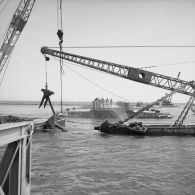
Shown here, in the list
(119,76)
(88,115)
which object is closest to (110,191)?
(119,76)

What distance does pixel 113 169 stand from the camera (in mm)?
18000

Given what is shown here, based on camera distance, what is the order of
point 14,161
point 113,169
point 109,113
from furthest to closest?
1. point 109,113
2. point 113,169
3. point 14,161

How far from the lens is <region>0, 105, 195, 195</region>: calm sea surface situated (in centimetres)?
1394

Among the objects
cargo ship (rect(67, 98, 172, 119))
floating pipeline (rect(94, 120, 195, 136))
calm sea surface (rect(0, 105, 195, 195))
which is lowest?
calm sea surface (rect(0, 105, 195, 195))

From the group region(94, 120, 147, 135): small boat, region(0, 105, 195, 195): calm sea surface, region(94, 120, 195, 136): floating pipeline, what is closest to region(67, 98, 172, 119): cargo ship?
region(94, 120, 147, 135): small boat

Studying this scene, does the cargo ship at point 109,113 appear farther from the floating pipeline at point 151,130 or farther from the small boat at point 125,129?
the floating pipeline at point 151,130

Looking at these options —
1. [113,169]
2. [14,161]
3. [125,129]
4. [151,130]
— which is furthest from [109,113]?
[14,161]

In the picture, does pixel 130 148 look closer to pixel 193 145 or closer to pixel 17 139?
pixel 193 145

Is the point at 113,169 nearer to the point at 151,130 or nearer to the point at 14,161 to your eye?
the point at 14,161

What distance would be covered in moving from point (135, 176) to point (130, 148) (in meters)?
10.7

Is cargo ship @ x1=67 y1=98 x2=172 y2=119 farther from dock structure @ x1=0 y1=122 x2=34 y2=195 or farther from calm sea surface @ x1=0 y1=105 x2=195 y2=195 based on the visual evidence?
dock structure @ x1=0 y1=122 x2=34 y2=195

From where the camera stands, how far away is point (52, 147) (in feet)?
88.3

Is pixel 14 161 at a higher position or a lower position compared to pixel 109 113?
higher

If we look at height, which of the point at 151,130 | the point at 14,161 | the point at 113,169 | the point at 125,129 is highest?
the point at 14,161
